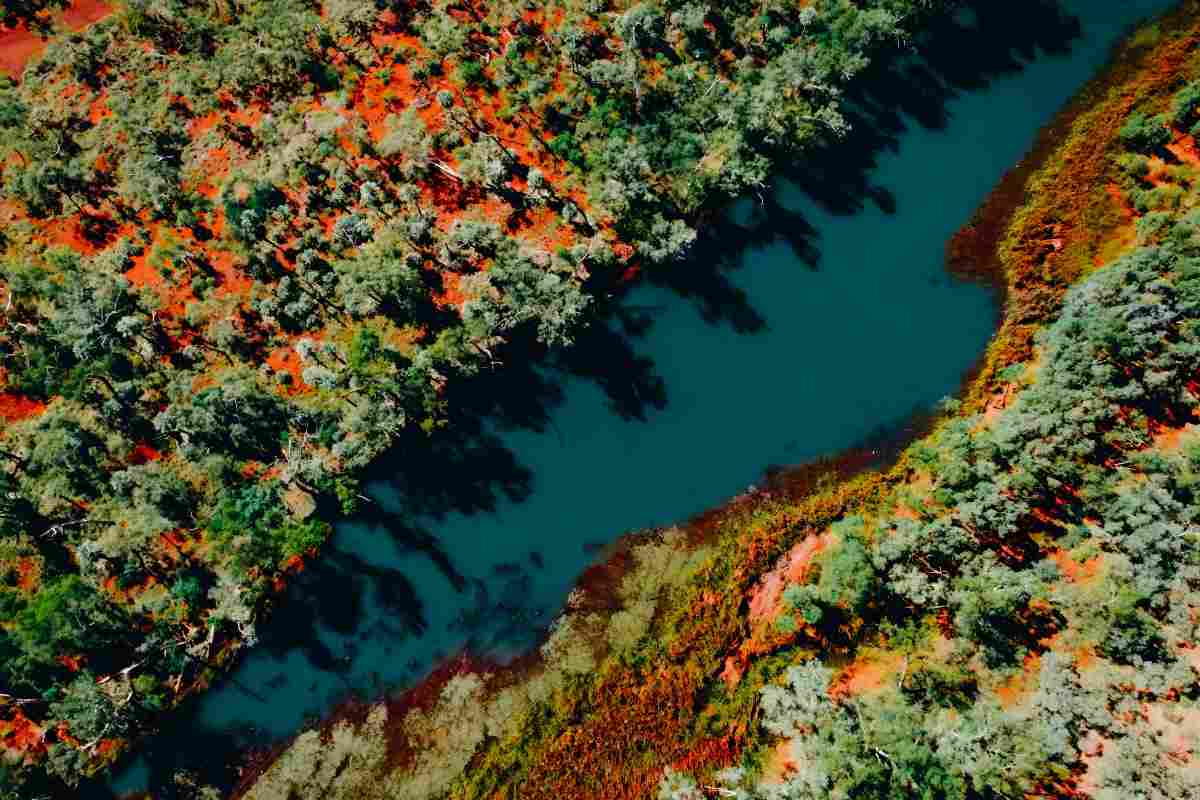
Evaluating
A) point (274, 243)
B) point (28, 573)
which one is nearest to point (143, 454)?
point (28, 573)

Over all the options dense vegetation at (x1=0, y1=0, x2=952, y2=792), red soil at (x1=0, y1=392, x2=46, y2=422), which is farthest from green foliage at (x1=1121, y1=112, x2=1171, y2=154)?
red soil at (x1=0, y1=392, x2=46, y2=422)

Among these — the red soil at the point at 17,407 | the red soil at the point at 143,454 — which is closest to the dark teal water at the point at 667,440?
the red soil at the point at 143,454

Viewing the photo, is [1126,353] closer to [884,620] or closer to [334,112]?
[884,620]

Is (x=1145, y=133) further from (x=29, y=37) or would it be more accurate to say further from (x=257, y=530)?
(x=29, y=37)

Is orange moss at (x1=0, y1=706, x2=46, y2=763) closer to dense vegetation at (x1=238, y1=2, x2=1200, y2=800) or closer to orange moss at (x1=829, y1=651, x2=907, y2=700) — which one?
dense vegetation at (x1=238, y1=2, x2=1200, y2=800)

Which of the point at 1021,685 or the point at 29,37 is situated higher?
the point at 29,37

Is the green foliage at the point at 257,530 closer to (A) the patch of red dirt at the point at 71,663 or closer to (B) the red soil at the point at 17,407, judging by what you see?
(A) the patch of red dirt at the point at 71,663
